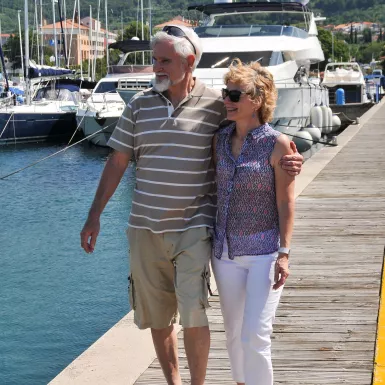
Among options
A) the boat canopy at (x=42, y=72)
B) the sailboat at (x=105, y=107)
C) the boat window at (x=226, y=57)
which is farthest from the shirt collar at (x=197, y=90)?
the boat canopy at (x=42, y=72)

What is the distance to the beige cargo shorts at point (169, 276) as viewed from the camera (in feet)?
13.5

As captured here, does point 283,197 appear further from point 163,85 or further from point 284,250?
point 163,85

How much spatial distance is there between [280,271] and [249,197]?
1.13ft

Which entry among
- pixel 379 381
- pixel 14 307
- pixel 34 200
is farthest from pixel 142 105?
pixel 34 200

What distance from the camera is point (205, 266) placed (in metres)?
4.15

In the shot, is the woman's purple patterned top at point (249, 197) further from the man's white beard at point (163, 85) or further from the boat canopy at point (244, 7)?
the boat canopy at point (244, 7)

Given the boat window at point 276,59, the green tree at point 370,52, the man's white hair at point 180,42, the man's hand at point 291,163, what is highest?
the man's white hair at point 180,42

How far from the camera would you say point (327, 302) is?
20.3 ft

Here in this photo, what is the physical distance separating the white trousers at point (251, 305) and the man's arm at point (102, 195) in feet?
1.81

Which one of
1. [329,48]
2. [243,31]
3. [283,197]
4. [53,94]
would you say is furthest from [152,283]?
[329,48]

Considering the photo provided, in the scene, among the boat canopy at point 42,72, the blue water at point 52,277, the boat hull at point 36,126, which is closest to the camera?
the blue water at point 52,277

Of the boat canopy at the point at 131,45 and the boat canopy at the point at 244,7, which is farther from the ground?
the boat canopy at the point at 244,7

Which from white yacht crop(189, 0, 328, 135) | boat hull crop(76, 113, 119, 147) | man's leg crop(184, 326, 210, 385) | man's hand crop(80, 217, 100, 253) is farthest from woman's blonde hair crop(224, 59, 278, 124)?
boat hull crop(76, 113, 119, 147)

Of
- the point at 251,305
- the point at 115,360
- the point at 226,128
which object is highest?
the point at 226,128
